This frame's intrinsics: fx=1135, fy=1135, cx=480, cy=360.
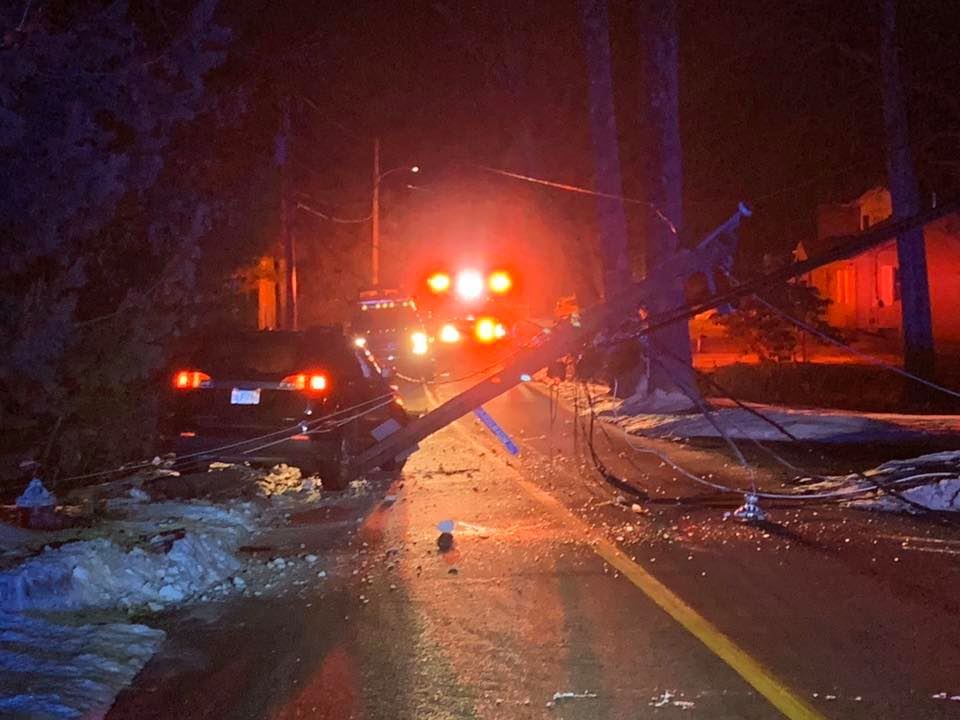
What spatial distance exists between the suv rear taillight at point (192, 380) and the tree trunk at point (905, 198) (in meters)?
15.0

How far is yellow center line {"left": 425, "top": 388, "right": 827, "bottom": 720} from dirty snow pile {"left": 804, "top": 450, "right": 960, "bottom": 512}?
9.23 feet

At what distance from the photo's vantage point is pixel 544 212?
3953 centimetres

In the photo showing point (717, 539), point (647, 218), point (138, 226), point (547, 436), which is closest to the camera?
point (717, 539)

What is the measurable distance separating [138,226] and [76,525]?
335 cm

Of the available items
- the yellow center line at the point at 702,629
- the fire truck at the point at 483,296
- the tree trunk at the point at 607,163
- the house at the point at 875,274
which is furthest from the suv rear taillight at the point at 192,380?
the house at the point at 875,274

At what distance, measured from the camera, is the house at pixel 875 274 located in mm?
38906

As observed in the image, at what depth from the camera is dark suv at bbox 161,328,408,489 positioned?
462 inches

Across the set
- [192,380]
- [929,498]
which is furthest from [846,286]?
[192,380]

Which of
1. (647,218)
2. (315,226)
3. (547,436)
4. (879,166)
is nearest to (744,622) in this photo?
(547,436)

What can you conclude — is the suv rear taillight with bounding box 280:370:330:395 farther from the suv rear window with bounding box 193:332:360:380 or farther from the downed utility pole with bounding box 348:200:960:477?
the downed utility pole with bounding box 348:200:960:477

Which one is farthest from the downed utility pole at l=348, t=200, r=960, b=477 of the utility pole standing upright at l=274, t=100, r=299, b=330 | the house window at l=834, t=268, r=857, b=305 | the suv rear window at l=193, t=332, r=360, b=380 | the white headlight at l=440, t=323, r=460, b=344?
the house window at l=834, t=268, r=857, b=305

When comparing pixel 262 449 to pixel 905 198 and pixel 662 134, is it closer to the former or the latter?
pixel 662 134

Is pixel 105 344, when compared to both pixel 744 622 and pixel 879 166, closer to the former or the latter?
pixel 744 622

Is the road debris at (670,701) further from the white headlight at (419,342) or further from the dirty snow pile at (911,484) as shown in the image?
the white headlight at (419,342)
